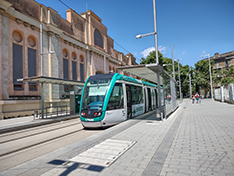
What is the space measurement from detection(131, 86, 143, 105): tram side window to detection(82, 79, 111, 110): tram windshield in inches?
117

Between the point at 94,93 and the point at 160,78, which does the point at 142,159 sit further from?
the point at 160,78

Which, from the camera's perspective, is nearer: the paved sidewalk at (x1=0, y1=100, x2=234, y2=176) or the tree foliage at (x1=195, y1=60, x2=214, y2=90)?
the paved sidewalk at (x1=0, y1=100, x2=234, y2=176)

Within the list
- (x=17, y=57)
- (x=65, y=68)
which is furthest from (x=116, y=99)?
(x=65, y=68)

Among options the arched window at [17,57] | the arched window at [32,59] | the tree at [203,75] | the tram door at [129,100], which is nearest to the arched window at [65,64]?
the arched window at [32,59]

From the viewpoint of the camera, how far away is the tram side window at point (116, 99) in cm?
849

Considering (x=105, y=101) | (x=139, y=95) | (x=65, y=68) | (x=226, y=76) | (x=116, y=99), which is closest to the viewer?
(x=105, y=101)

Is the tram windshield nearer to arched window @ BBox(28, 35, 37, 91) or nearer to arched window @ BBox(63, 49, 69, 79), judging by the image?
arched window @ BBox(28, 35, 37, 91)

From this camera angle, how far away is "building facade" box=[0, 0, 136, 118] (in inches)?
616

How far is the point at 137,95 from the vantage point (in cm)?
1205

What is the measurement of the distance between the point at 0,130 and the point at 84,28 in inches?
870

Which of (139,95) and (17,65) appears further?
(17,65)

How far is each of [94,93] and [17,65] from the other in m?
12.0

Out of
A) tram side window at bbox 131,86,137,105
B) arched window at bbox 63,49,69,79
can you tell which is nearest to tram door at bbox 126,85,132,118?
tram side window at bbox 131,86,137,105

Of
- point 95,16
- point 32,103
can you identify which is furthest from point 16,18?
point 95,16
